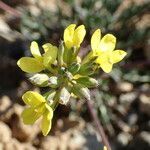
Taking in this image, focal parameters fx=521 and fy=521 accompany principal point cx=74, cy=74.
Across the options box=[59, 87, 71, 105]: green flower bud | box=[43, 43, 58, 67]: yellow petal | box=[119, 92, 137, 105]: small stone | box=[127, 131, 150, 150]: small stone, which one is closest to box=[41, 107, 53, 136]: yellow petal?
box=[59, 87, 71, 105]: green flower bud

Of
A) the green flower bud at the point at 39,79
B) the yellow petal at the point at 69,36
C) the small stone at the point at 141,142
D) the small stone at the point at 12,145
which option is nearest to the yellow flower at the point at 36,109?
the green flower bud at the point at 39,79

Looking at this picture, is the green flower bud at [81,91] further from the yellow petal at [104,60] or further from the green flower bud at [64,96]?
the yellow petal at [104,60]

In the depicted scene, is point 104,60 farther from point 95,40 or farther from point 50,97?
point 50,97

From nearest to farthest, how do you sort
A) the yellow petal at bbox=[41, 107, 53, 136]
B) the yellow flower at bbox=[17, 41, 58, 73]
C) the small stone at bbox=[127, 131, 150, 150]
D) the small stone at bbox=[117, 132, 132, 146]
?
1. the yellow petal at bbox=[41, 107, 53, 136]
2. the yellow flower at bbox=[17, 41, 58, 73]
3. the small stone at bbox=[127, 131, 150, 150]
4. the small stone at bbox=[117, 132, 132, 146]

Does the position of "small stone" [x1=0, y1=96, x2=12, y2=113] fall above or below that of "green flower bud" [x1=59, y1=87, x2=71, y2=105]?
below

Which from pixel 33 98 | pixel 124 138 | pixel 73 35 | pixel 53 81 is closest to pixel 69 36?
pixel 73 35

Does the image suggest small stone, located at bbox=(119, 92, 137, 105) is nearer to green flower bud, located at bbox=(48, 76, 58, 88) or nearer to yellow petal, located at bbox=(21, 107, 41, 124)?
green flower bud, located at bbox=(48, 76, 58, 88)
